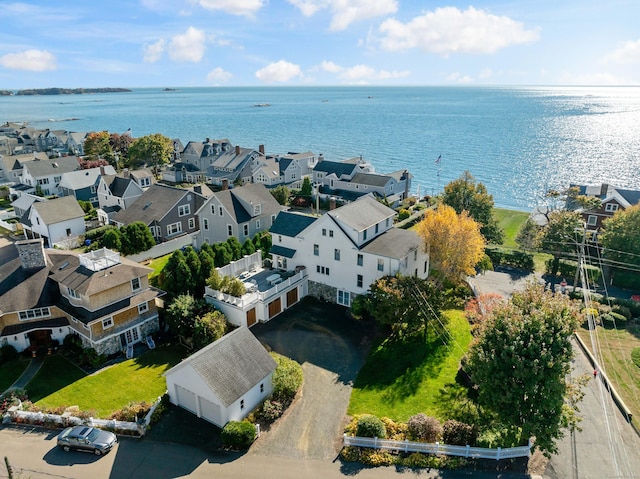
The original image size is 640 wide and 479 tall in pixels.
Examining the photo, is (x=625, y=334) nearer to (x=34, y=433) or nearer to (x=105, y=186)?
(x=34, y=433)

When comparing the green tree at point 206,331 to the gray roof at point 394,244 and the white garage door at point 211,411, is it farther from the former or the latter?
the gray roof at point 394,244

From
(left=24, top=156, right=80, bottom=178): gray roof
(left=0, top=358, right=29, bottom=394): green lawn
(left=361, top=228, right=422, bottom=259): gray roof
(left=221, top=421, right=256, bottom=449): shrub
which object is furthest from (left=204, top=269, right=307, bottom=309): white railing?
(left=24, top=156, right=80, bottom=178): gray roof

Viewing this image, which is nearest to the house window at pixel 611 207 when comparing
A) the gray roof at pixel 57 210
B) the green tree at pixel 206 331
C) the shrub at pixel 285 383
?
the shrub at pixel 285 383

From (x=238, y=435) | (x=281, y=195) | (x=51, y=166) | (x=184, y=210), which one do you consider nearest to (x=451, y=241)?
(x=238, y=435)

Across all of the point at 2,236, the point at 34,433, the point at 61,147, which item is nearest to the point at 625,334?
the point at 34,433

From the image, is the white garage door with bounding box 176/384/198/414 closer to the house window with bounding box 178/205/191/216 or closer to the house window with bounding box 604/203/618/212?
the house window with bounding box 178/205/191/216

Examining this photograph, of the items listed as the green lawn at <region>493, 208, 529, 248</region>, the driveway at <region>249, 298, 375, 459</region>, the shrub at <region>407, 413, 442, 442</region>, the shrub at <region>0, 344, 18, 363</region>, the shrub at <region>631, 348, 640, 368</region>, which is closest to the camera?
the shrub at <region>407, 413, 442, 442</region>
